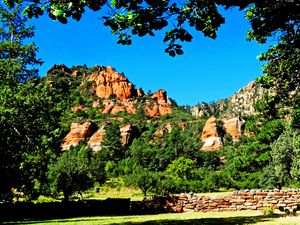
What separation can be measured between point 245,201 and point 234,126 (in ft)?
478

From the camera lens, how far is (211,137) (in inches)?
6093

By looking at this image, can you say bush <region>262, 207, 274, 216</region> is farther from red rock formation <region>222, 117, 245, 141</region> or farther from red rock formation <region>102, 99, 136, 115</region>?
red rock formation <region>102, 99, 136, 115</region>

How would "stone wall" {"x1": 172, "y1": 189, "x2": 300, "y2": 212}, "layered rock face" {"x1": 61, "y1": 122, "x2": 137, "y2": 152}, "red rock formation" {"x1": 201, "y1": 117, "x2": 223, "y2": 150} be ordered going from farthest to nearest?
"red rock formation" {"x1": 201, "y1": 117, "x2": 223, "y2": 150}
"layered rock face" {"x1": 61, "y1": 122, "x2": 137, "y2": 152}
"stone wall" {"x1": 172, "y1": 189, "x2": 300, "y2": 212}

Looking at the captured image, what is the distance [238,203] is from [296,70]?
10.9 metres

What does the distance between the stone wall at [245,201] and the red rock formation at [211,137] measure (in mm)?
128873

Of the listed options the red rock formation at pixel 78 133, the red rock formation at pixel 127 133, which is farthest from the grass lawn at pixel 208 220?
the red rock formation at pixel 78 133

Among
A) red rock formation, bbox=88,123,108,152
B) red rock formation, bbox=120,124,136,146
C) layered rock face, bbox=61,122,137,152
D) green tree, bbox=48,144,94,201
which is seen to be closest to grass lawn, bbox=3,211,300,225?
green tree, bbox=48,144,94,201

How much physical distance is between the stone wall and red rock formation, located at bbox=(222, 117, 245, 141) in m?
140

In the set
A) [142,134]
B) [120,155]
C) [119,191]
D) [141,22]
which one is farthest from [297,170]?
[142,134]

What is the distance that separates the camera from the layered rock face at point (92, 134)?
14850cm

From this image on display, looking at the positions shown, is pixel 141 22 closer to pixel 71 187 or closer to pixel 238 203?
pixel 238 203

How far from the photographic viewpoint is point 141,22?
6418mm

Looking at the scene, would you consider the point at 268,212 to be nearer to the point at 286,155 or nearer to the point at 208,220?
the point at 208,220

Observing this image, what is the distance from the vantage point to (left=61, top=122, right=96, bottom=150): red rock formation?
15112 cm
